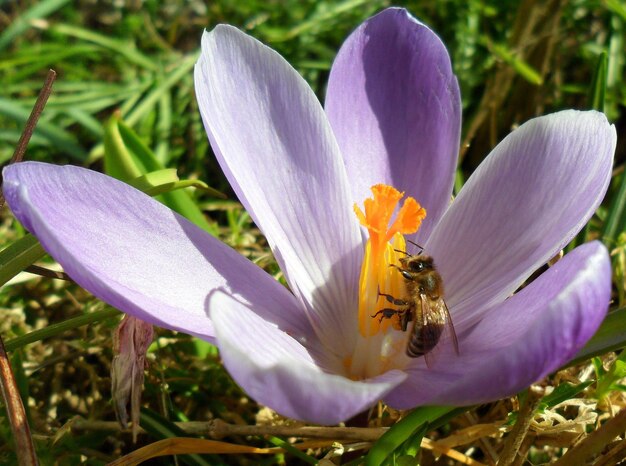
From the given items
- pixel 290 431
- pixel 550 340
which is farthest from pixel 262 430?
pixel 550 340

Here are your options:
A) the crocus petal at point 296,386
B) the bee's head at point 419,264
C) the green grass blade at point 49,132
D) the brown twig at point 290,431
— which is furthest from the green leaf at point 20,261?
the green grass blade at point 49,132

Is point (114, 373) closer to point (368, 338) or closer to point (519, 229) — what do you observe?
point (368, 338)

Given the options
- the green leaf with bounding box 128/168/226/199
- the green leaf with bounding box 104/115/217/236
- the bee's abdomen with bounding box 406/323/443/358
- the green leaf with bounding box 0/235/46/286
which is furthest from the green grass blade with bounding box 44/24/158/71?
the bee's abdomen with bounding box 406/323/443/358

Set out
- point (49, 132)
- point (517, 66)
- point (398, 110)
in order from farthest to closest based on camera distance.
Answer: point (49, 132) < point (517, 66) < point (398, 110)

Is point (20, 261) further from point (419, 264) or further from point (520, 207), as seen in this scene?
point (520, 207)

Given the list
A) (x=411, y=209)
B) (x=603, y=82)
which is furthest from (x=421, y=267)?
(x=603, y=82)

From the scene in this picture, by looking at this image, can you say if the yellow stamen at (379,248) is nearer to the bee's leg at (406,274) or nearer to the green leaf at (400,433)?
the bee's leg at (406,274)

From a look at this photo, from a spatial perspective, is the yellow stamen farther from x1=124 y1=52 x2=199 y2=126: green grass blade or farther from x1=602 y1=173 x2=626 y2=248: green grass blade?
x1=124 y1=52 x2=199 y2=126: green grass blade
